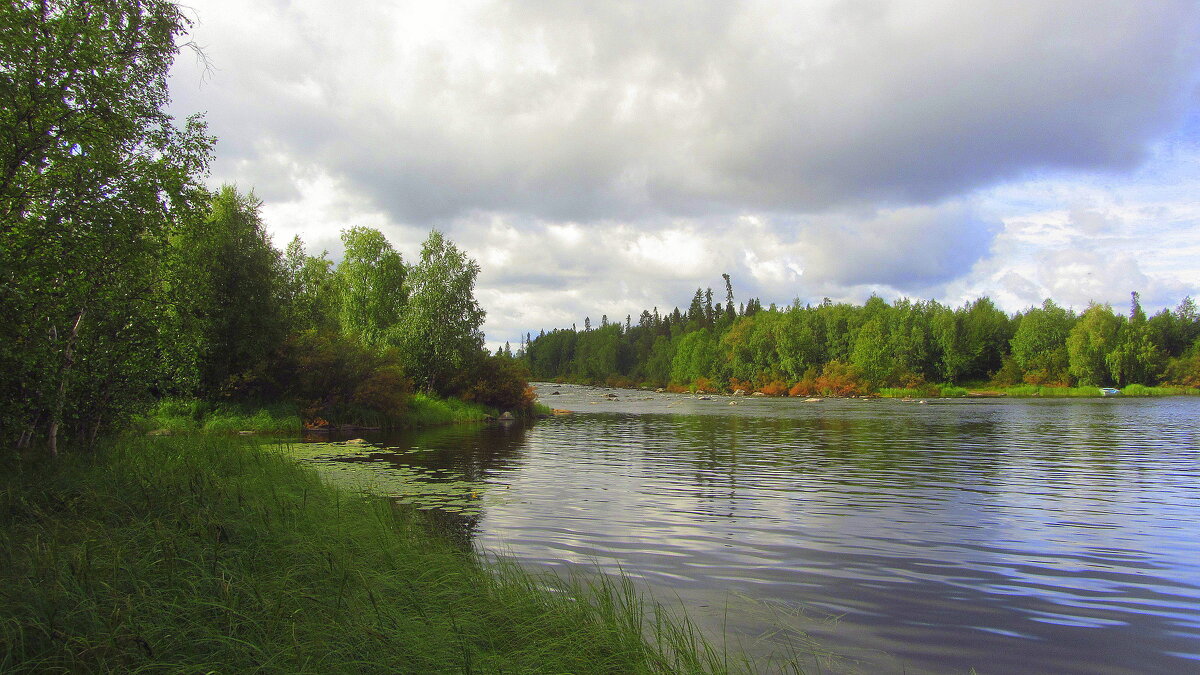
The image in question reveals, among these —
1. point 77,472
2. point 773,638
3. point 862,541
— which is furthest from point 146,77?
point 862,541

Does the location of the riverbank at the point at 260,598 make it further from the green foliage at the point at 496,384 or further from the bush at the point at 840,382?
the bush at the point at 840,382

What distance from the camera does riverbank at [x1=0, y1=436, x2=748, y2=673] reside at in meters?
5.14

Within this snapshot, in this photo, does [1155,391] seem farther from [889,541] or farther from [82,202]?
[82,202]

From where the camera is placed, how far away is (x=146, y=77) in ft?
42.0

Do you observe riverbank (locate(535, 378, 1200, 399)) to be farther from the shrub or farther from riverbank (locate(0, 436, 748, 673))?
riverbank (locate(0, 436, 748, 673))

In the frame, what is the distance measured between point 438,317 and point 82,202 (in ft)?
135

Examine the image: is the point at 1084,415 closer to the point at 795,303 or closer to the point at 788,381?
A: the point at 788,381

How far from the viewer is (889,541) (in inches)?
504

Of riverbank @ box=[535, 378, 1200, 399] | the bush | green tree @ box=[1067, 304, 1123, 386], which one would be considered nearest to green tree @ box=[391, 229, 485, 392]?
riverbank @ box=[535, 378, 1200, 399]

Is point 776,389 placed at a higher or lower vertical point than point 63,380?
lower

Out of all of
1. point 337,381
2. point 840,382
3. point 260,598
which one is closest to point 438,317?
point 337,381

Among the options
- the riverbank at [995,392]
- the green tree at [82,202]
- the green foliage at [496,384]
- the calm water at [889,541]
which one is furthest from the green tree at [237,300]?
the riverbank at [995,392]

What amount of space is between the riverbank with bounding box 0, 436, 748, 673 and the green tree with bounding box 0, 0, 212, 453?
2235 millimetres

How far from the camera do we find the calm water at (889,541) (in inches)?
315
